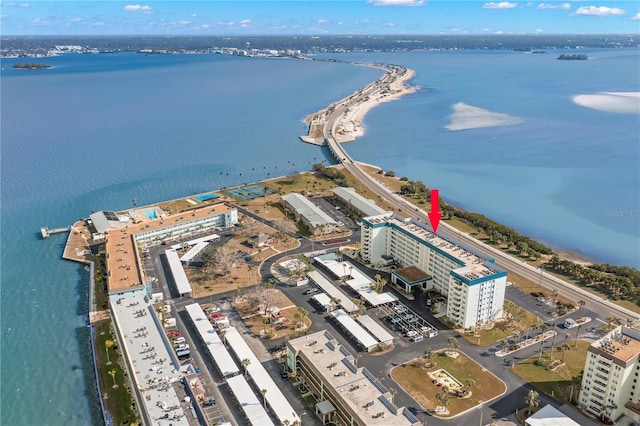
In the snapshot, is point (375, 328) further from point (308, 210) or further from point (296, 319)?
point (308, 210)

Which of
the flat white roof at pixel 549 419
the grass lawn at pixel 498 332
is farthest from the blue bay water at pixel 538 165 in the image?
the flat white roof at pixel 549 419

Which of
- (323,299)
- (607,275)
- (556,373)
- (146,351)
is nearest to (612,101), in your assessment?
(607,275)

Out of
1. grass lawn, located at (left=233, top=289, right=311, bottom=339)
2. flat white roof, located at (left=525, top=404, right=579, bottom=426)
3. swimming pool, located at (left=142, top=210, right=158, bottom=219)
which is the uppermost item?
swimming pool, located at (left=142, top=210, right=158, bottom=219)

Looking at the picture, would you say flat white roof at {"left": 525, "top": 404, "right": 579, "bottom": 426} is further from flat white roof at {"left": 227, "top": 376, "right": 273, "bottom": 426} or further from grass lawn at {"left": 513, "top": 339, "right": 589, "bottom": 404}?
flat white roof at {"left": 227, "top": 376, "right": 273, "bottom": 426}

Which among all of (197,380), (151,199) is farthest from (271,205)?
(197,380)

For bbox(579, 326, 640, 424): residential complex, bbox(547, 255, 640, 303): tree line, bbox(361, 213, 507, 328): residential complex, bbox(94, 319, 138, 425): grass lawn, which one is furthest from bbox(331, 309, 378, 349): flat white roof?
bbox(547, 255, 640, 303): tree line
